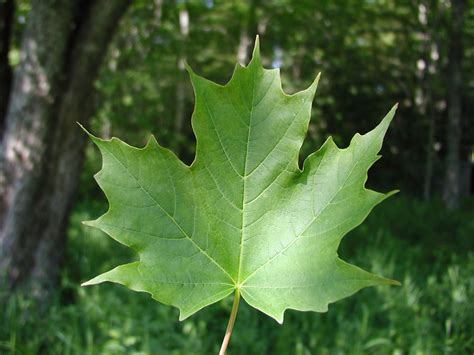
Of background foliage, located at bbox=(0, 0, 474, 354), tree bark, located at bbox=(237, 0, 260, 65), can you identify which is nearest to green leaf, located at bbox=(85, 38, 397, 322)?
background foliage, located at bbox=(0, 0, 474, 354)

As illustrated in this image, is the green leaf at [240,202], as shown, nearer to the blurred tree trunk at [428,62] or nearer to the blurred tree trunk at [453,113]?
the blurred tree trunk at [453,113]

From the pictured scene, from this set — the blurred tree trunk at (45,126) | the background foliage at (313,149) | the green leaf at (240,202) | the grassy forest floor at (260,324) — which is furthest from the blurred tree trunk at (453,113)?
the green leaf at (240,202)

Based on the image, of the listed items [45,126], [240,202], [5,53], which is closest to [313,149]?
[5,53]

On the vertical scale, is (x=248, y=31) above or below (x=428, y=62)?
above

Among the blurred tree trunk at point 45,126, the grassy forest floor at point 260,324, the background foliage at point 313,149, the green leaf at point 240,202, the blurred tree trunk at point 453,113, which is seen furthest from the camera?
the blurred tree trunk at point 453,113

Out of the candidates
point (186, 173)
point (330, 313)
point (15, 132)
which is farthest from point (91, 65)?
point (186, 173)

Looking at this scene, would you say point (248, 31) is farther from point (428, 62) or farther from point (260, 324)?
point (260, 324)
